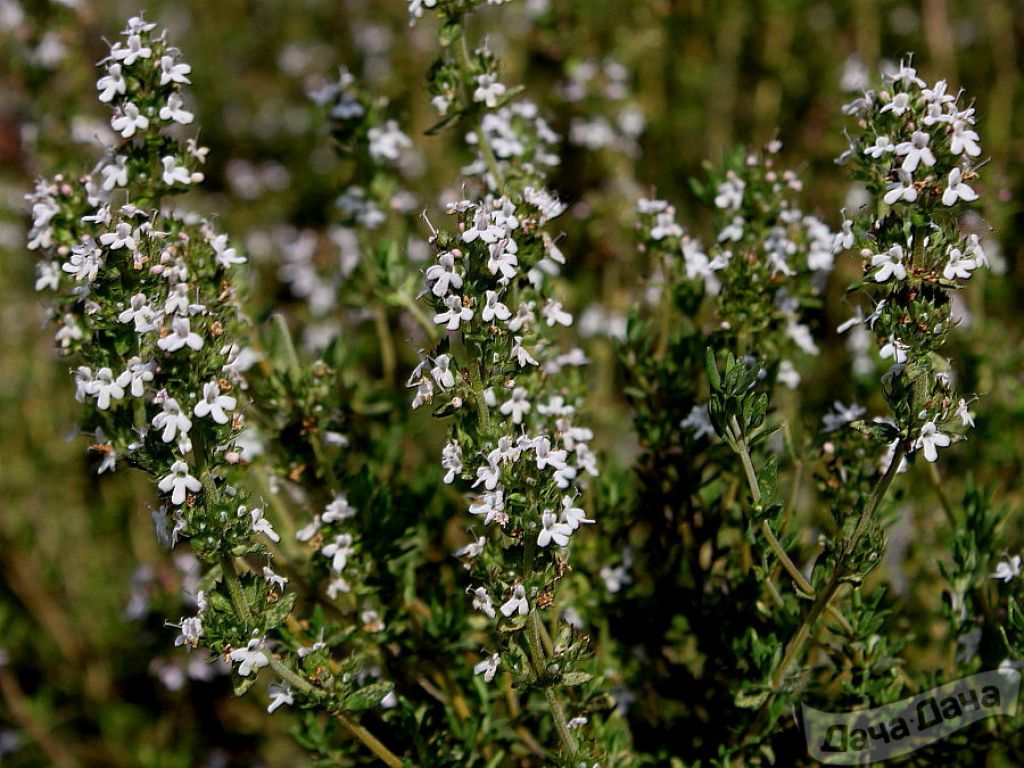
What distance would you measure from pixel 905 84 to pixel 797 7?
463 cm

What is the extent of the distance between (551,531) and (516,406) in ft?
1.73

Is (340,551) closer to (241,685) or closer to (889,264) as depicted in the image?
(241,685)

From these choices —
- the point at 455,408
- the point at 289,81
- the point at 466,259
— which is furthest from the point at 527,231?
the point at 289,81

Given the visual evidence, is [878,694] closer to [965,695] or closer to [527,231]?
[965,695]

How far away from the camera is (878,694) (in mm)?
2859

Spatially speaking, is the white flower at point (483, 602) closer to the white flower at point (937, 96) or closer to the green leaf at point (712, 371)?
the green leaf at point (712, 371)

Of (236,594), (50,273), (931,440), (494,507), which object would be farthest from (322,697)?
(931,440)

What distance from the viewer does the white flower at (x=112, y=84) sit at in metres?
2.80

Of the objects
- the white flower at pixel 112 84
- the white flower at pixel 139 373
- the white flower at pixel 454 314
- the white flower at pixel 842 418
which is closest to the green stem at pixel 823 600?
the white flower at pixel 842 418

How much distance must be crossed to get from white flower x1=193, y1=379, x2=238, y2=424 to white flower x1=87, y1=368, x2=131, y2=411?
0.68 ft

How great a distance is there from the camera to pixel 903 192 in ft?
7.77

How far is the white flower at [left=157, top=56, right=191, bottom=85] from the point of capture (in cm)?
286
